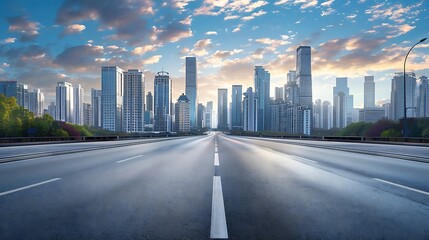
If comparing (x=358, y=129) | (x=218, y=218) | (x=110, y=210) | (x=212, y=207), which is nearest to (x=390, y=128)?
(x=358, y=129)

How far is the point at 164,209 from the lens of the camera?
4559 millimetres

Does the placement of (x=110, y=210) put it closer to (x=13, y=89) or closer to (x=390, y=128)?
(x=390, y=128)

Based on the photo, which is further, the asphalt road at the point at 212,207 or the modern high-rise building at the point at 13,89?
the modern high-rise building at the point at 13,89

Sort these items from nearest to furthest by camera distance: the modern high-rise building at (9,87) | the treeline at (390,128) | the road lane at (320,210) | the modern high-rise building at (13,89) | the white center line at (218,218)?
the white center line at (218,218) < the road lane at (320,210) < the treeline at (390,128) < the modern high-rise building at (9,87) < the modern high-rise building at (13,89)

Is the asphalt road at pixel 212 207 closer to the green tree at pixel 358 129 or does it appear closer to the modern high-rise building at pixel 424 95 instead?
the green tree at pixel 358 129

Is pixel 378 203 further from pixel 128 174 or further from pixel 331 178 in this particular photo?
pixel 128 174

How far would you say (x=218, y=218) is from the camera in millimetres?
4078

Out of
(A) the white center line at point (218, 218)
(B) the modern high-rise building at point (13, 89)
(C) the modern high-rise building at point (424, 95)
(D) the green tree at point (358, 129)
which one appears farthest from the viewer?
(B) the modern high-rise building at point (13, 89)

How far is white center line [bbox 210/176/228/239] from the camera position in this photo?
137 inches

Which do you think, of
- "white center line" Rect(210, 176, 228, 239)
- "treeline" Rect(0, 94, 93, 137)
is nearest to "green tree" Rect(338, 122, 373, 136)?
"treeline" Rect(0, 94, 93, 137)

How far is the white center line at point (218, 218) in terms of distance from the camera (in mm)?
3486

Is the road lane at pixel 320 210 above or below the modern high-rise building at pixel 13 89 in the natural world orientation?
below

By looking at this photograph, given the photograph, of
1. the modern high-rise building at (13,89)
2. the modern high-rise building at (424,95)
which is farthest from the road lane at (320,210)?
the modern high-rise building at (13,89)

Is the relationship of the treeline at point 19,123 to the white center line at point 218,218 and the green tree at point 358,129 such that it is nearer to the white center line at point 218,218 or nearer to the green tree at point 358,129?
the white center line at point 218,218
